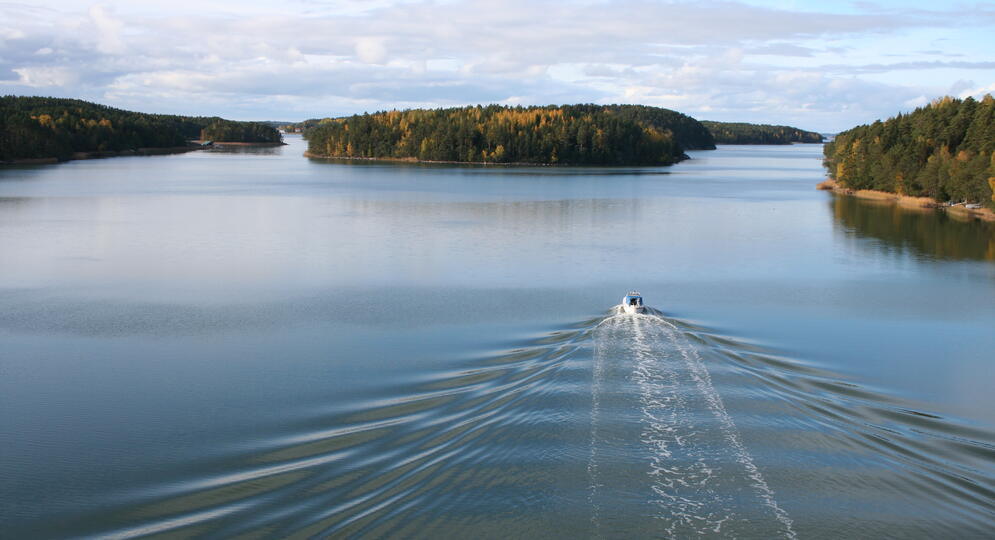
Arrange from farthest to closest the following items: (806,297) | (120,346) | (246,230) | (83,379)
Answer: (246,230), (806,297), (120,346), (83,379)

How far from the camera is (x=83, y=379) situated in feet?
34.2

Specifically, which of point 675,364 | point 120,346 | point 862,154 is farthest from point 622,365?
point 862,154

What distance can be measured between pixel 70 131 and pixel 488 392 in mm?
89525

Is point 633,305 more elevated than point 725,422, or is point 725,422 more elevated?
point 633,305

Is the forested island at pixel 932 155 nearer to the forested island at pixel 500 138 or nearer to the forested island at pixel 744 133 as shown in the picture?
the forested island at pixel 500 138

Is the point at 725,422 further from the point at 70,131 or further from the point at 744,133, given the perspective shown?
the point at 744,133

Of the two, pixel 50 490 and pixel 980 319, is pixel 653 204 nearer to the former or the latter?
pixel 980 319

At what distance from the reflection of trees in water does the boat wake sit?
16923mm

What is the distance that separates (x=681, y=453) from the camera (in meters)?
7.84

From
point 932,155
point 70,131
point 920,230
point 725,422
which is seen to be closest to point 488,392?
point 725,422

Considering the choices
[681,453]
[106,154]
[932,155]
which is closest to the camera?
[681,453]

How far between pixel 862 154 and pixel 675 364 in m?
42.2

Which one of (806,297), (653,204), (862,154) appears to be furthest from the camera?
(862,154)

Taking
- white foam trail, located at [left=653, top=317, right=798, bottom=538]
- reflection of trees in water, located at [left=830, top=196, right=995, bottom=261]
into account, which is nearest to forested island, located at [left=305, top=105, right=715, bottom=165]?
reflection of trees in water, located at [left=830, top=196, right=995, bottom=261]
